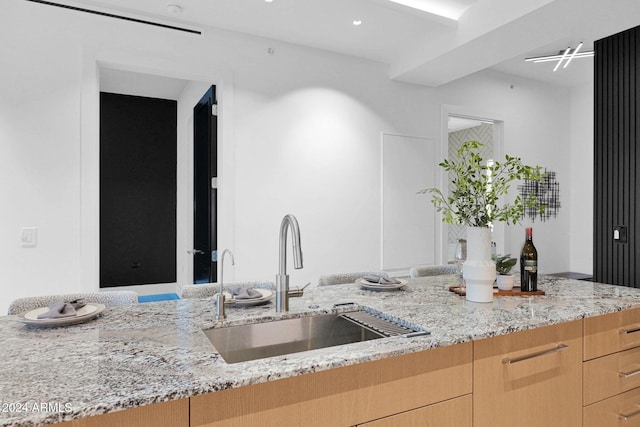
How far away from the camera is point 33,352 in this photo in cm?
107

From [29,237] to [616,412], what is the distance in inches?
130

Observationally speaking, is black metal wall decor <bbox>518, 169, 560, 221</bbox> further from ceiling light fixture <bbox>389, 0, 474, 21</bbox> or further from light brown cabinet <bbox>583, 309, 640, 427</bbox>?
light brown cabinet <bbox>583, 309, 640, 427</bbox>

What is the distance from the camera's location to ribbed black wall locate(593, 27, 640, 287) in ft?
8.48

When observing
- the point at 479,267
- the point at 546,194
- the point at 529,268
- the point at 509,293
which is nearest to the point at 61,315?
the point at 479,267

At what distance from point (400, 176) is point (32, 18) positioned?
3.14 meters

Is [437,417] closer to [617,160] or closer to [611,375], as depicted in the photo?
[611,375]

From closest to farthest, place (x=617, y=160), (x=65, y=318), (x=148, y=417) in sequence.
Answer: (x=148, y=417)
(x=65, y=318)
(x=617, y=160)

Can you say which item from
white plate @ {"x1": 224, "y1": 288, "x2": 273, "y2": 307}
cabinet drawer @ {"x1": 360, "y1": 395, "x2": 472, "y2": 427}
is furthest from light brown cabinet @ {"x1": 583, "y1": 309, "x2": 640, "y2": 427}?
white plate @ {"x1": 224, "y1": 288, "x2": 273, "y2": 307}

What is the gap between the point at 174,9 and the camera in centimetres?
285

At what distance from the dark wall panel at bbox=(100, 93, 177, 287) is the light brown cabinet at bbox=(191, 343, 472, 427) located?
5.11 metres

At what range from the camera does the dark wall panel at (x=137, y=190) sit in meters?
5.40

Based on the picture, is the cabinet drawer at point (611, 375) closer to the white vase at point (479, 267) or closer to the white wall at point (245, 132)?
the white vase at point (479, 267)

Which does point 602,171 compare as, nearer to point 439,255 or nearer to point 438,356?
point 439,255

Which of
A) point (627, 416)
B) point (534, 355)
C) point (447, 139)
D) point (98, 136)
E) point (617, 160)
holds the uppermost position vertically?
point (447, 139)
